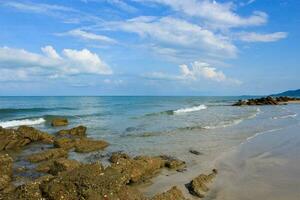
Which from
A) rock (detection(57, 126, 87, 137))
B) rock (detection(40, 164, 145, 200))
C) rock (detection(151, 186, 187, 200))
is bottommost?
rock (detection(57, 126, 87, 137))

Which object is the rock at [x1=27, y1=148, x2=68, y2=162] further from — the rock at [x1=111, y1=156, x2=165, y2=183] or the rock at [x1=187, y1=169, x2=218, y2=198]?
the rock at [x1=187, y1=169, x2=218, y2=198]

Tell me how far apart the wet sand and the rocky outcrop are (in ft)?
40.6

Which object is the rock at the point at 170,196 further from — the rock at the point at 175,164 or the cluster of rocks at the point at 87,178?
the rock at the point at 175,164

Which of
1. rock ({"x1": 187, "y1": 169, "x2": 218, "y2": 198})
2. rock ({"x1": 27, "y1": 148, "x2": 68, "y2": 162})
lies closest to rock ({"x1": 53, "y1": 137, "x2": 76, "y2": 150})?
rock ({"x1": 27, "y1": 148, "x2": 68, "y2": 162})

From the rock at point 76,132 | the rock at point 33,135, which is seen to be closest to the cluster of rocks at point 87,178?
the rock at point 33,135

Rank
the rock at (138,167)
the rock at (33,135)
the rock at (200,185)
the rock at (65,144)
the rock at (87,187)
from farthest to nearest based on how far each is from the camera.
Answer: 1. the rock at (33,135)
2. the rock at (65,144)
3. the rock at (138,167)
4. the rock at (200,185)
5. the rock at (87,187)

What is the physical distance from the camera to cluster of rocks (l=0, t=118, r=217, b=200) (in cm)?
835

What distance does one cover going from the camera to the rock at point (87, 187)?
8273mm

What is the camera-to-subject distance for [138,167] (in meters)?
12.6

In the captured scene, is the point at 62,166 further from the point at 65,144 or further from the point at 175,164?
the point at 65,144

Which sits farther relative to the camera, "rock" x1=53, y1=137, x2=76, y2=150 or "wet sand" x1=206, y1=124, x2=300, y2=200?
"rock" x1=53, y1=137, x2=76, y2=150

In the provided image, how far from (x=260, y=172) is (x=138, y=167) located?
463cm

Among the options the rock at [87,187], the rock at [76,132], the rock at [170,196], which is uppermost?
the rock at [87,187]

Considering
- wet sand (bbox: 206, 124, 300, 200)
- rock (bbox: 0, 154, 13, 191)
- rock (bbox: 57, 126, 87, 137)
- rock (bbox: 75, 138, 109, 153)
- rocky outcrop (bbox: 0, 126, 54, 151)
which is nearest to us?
wet sand (bbox: 206, 124, 300, 200)
